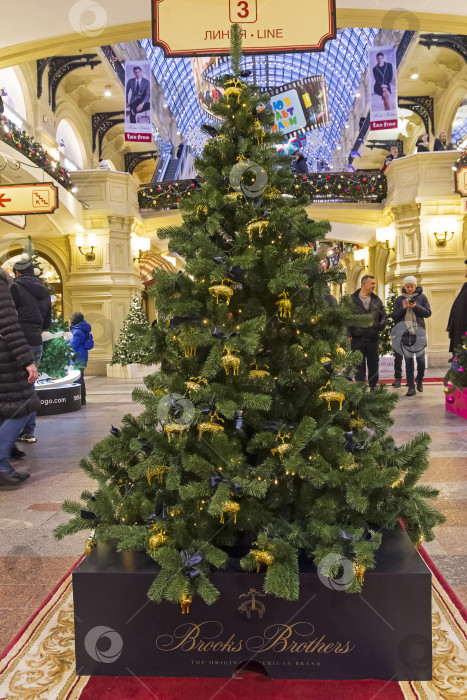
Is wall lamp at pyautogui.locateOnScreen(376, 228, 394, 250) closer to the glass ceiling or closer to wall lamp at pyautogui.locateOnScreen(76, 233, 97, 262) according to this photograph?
the glass ceiling

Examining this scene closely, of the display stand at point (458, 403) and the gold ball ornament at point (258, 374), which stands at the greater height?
the gold ball ornament at point (258, 374)

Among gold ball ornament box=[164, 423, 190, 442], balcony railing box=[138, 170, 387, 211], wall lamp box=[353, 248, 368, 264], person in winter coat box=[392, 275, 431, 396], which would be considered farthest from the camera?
wall lamp box=[353, 248, 368, 264]

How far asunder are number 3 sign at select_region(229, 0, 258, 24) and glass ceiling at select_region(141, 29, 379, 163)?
16.7 m

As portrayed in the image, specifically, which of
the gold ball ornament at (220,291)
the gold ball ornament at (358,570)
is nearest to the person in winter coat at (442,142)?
the gold ball ornament at (220,291)

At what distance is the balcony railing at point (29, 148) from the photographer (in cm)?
958

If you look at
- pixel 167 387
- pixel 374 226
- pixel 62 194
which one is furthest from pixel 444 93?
pixel 167 387

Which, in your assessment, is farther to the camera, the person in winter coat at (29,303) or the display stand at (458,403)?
the display stand at (458,403)

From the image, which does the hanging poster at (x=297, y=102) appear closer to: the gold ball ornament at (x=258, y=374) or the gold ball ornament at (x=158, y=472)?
the gold ball ornament at (x=258, y=374)

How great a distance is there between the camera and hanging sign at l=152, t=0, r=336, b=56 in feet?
12.7

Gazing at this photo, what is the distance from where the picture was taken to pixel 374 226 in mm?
15812

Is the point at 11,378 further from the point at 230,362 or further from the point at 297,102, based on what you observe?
the point at 297,102

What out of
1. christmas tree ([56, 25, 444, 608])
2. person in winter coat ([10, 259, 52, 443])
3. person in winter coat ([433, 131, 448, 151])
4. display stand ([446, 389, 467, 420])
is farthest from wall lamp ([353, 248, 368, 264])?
christmas tree ([56, 25, 444, 608])

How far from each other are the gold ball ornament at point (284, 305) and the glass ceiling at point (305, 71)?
1924cm

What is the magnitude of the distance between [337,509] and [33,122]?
13486 millimetres
